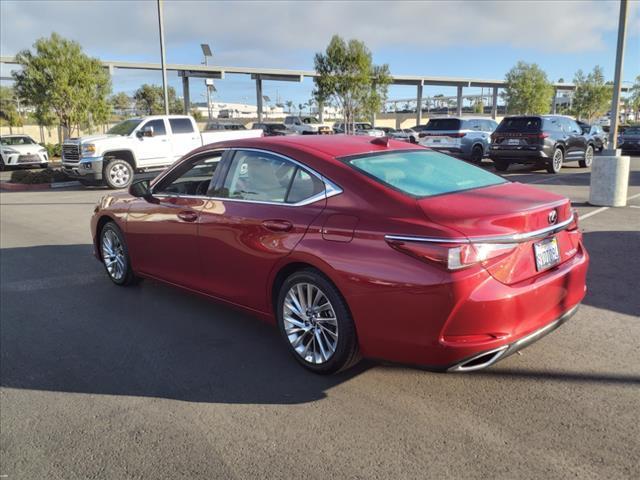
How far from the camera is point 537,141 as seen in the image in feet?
52.6

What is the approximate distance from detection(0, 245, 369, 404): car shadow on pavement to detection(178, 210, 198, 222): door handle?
733mm

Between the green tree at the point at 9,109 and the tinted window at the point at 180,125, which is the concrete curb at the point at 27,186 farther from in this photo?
the green tree at the point at 9,109

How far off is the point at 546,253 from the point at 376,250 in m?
1.09

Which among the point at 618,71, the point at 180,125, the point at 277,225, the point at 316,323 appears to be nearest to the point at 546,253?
the point at 316,323

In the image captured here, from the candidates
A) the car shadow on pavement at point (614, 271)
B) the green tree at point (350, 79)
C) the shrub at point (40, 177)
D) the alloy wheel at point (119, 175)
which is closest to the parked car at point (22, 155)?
the shrub at point (40, 177)

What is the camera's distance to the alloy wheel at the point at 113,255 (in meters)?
5.93

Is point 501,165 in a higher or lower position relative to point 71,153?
lower

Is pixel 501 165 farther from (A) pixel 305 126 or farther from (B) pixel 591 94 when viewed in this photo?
(B) pixel 591 94

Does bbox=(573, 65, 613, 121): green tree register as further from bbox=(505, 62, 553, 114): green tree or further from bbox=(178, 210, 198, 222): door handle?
bbox=(178, 210, 198, 222): door handle

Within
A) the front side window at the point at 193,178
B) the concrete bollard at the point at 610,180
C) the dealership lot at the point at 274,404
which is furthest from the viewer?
the concrete bollard at the point at 610,180

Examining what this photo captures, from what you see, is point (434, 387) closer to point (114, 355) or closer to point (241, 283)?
point (241, 283)

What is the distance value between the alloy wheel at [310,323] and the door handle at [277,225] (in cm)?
40

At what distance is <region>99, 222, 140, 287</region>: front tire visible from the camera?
5.84 m

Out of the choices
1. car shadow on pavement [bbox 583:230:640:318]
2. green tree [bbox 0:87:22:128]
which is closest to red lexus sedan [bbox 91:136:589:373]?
car shadow on pavement [bbox 583:230:640:318]
